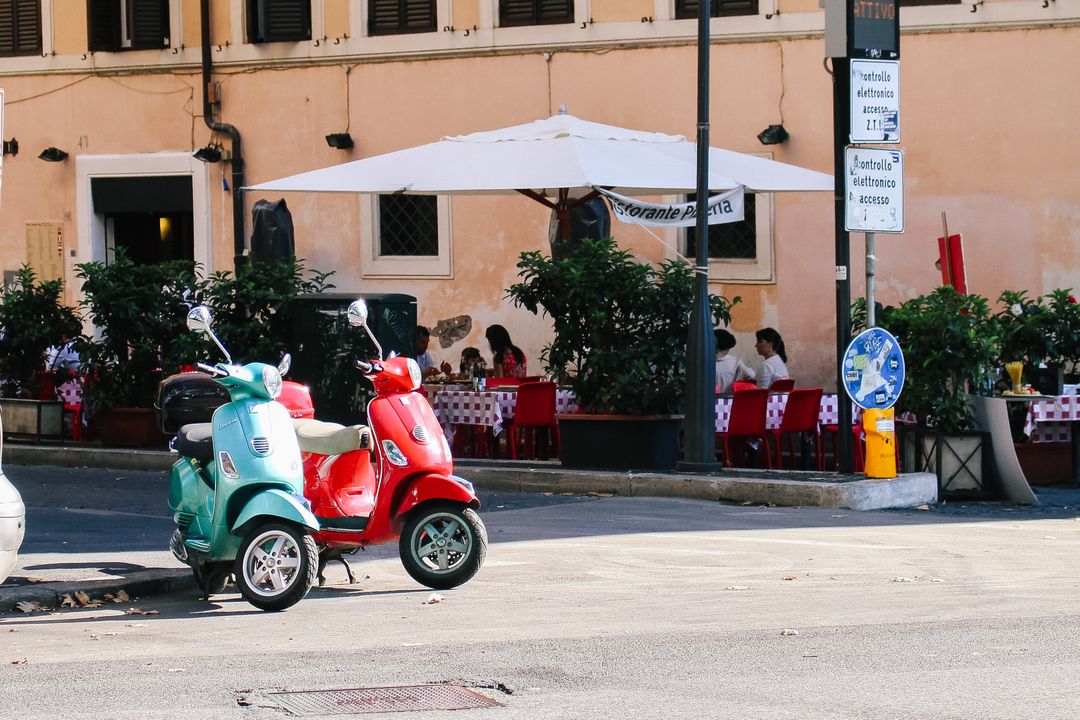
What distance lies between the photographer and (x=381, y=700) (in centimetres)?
660

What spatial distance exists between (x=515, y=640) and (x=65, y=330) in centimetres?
1109

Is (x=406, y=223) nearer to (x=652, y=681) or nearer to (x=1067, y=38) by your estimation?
(x=1067, y=38)

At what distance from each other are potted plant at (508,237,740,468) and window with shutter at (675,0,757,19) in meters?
6.64

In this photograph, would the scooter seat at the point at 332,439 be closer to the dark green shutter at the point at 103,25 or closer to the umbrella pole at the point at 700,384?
the umbrella pole at the point at 700,384

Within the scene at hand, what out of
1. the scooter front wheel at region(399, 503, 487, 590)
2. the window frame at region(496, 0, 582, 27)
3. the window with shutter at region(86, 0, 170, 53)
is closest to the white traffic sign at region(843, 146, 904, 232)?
the scooter front wheel at region(399, 503, 487, 590)

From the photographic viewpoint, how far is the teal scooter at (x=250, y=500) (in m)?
8.85

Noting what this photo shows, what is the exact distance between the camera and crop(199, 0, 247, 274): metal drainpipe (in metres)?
23.5

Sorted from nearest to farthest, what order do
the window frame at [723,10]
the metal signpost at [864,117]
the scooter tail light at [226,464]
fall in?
the scooter tail light at [226,464]
the metal signpost at [864,117]
the window frame at [723,10]

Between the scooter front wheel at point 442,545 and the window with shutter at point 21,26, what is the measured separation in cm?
1748

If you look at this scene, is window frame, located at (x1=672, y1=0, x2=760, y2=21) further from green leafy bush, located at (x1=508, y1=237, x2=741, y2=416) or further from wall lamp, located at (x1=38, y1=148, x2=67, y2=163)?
wall lamp, located at (x1=38, y1=148, x2=67, y2=163)

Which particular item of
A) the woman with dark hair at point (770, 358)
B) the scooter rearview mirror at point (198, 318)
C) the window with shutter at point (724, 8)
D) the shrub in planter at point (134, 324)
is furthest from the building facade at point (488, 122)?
the scooter rearview mirror at point (198, 318)

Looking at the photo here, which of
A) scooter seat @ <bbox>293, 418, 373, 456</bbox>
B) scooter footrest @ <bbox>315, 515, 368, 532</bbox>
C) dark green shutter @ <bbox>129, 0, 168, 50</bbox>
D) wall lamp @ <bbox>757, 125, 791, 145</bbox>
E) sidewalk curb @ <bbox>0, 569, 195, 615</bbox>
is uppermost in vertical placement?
dark green shutter @ <bbox>129, 0, 168, 50</bbox>

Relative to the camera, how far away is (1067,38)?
768 inches

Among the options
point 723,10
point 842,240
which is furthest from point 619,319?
A: point 723,10
